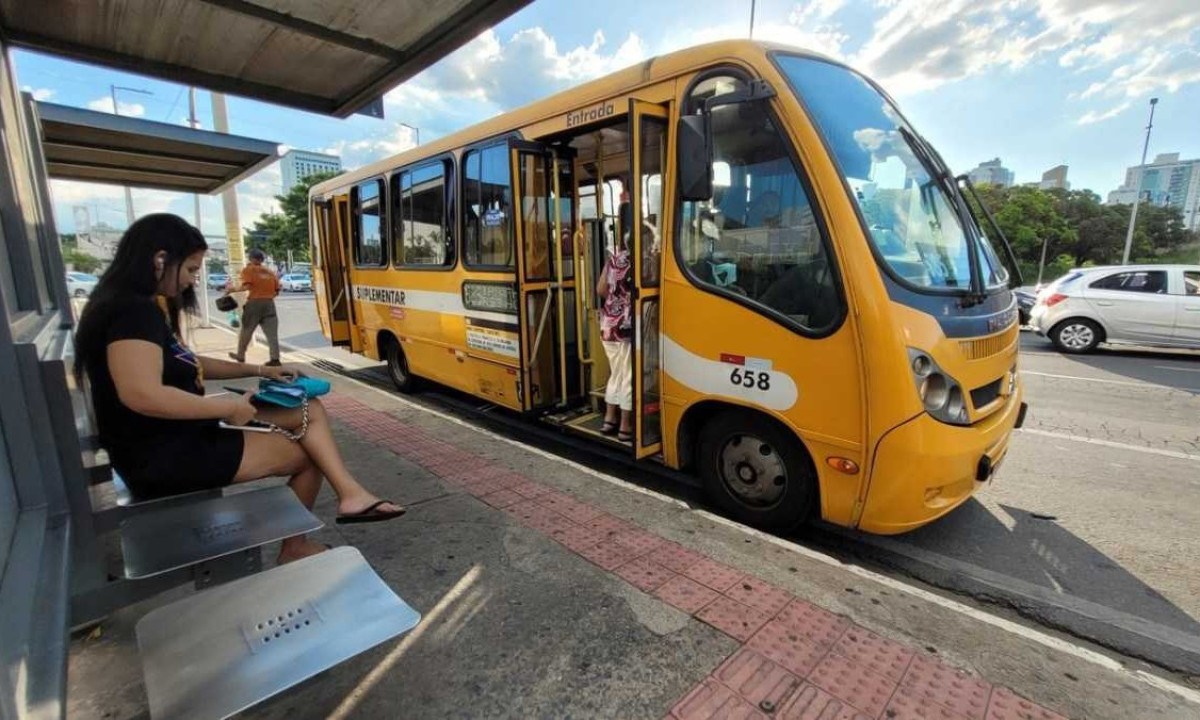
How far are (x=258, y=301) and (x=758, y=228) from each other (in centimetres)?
796

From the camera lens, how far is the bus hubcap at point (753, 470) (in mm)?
3324

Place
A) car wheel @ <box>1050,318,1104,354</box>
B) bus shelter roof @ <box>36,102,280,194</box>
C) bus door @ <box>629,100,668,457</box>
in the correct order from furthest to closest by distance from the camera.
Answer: car wheel @ <box>1050,318,1104,354</box> → bus shelter roof @ <box>36,102,280,194</box> → bus door @ <box>629,100,668,457</box>

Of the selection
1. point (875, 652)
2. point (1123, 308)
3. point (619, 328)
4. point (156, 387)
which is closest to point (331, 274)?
point (619, 328)

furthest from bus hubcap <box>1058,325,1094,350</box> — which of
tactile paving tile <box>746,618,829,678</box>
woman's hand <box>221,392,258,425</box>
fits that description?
woman's hand <box>221,392,258,425</box>

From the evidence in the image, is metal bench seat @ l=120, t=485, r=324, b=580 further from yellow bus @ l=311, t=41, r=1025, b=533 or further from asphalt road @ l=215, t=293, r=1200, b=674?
asphalt road @ l=215, t=293, r=1200, b=674

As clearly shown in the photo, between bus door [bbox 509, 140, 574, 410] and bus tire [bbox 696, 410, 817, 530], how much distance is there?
5.65ft

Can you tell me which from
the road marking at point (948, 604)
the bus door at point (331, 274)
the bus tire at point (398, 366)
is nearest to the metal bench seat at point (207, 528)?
the road marking at point (948, 604)

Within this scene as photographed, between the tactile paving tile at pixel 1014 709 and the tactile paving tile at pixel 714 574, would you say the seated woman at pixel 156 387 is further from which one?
the tactile paving tile at pixel 1014 709

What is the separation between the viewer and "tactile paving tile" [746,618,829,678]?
2.20m

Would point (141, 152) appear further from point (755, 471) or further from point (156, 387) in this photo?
point (755, 471)

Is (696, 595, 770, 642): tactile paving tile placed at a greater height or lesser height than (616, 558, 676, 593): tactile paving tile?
lesser

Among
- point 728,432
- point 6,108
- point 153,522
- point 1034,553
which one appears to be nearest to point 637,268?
point 728,432

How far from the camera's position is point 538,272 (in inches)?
184

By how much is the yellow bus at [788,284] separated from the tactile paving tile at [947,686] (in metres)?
0.81
